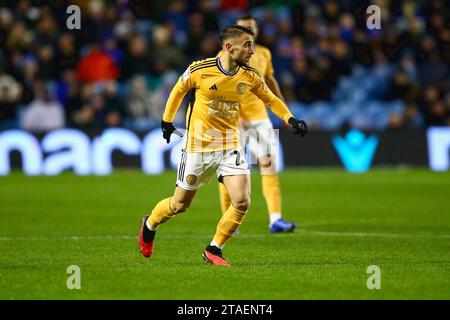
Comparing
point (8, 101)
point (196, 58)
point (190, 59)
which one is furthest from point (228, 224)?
point (190, 59)

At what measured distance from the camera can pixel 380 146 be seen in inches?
828

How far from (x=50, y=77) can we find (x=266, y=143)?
34.6 ft

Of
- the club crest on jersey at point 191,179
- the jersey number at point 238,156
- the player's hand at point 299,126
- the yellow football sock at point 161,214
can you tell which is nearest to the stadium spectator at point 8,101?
the yellow football sock at point 161,214

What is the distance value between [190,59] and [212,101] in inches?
543

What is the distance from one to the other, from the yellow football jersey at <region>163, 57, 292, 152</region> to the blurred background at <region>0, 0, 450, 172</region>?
11.0 metres

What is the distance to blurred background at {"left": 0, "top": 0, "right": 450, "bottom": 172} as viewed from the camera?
2133 centimetres

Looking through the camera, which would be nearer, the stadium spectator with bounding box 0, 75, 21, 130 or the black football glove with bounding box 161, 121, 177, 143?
the black football glove with bounding box 161, 121, 177, 143

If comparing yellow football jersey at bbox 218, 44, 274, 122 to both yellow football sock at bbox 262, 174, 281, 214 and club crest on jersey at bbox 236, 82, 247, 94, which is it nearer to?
yellow football sock at bbox 262, 174, 281, 214

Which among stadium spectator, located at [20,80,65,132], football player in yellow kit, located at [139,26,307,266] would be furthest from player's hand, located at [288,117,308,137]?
stadium spectator, located at [20,80,65,132]

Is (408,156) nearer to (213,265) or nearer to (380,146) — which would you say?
(380,146)

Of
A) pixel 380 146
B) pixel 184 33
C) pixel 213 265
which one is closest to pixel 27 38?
pixel 184 33

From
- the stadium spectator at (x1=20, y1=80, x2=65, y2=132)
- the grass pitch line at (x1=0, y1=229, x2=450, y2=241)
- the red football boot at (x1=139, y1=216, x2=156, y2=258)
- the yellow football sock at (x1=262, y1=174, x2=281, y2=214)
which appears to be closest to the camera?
the red football boot at (x1=139, y1=216, x2=156, y2=258)

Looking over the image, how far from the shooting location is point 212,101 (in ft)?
30.0

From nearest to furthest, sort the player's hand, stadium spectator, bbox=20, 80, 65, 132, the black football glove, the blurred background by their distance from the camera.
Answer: the player's hand → the black football glove → stadium spectator, bbox=20, 80, 65, 132 → the blurred background
